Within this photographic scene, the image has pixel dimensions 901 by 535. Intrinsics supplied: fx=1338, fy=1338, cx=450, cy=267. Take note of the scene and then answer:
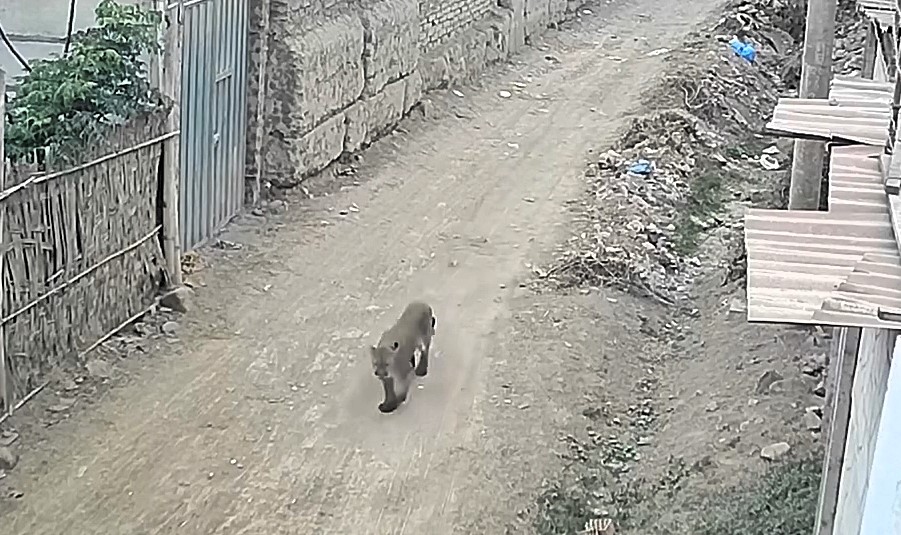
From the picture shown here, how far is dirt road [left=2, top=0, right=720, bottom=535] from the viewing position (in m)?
6.68

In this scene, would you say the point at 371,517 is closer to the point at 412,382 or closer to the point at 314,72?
the point at 412,382

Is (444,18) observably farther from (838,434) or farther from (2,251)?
(838,434)

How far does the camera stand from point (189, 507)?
21.7 feet

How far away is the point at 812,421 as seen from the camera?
7.56m

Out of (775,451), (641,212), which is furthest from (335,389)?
(641,212)

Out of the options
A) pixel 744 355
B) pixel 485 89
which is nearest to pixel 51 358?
pixel 744 355

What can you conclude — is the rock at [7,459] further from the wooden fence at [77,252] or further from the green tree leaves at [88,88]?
the green tree leaves at [88,88]

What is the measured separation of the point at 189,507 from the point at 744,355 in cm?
398

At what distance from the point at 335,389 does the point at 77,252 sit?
173 centimetres

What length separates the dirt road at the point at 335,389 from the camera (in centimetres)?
668

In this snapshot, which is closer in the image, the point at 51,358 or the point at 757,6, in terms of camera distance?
the point at 51,358

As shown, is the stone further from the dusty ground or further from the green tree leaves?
the green tree leaves

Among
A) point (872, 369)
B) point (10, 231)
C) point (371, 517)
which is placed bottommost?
point (371, 517)

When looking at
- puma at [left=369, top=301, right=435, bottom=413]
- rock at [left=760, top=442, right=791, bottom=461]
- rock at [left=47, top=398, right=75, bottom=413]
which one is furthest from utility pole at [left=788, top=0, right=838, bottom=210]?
rock at [left=47, top=398, right=75, bottom=413]
